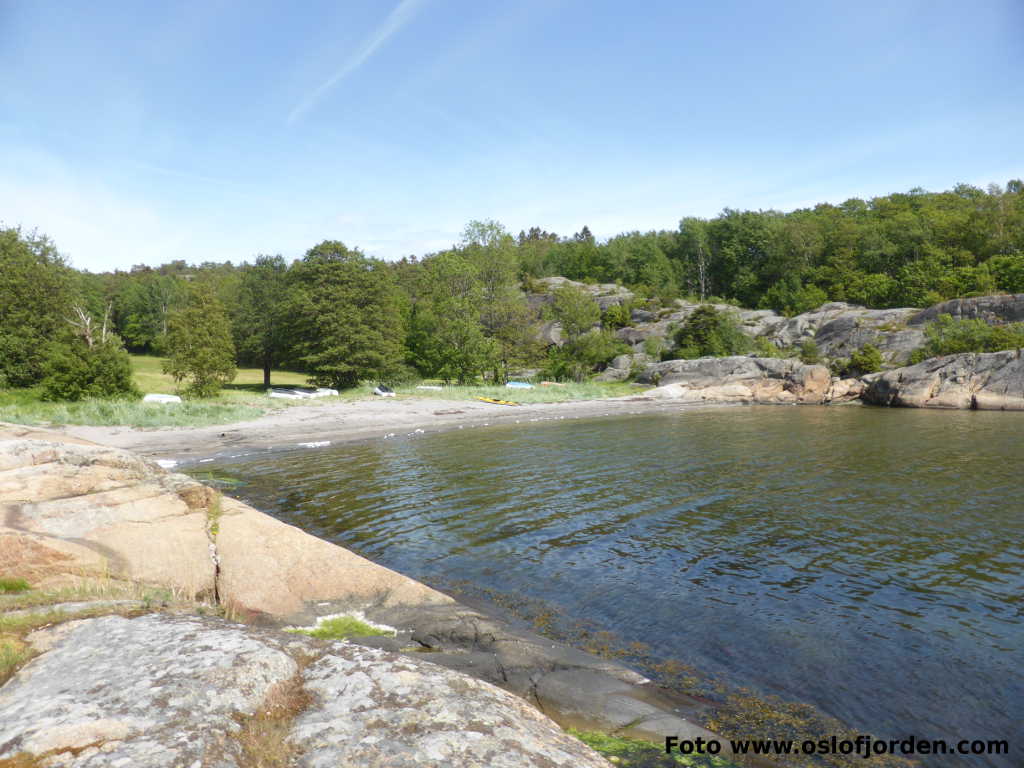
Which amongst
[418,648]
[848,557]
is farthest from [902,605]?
[418,648]

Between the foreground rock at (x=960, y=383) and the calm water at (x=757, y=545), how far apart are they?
20934 millimetres

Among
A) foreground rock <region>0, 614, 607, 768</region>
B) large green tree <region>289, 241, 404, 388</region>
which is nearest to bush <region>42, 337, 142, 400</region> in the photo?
large green tree <region>289, 241, 404, 388</region>

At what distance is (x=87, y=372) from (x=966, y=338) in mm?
70669

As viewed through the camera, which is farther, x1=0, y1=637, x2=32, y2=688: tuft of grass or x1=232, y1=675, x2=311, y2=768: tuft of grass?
x1=0, y1=637, x2=32, y2=688: tuft of grass

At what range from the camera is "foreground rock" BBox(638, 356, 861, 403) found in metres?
58.2

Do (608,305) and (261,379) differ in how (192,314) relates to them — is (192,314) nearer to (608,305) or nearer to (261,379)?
(261,379)

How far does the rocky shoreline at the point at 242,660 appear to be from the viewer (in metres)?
3.79

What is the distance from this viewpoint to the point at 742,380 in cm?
6319

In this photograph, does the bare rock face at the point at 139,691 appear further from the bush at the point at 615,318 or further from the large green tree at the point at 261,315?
the bush at the point at 615,318

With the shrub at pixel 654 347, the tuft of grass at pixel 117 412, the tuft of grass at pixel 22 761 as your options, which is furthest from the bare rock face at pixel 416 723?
the shrub at pixel 654 347

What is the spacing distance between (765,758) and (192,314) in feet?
159

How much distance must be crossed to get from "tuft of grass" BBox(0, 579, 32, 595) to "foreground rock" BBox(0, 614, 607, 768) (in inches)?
103

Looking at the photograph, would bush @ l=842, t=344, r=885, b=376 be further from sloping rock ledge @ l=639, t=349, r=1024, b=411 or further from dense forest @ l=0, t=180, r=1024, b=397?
dense forest @ l=0, t=180, r=1024, b=397

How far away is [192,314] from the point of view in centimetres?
4528
